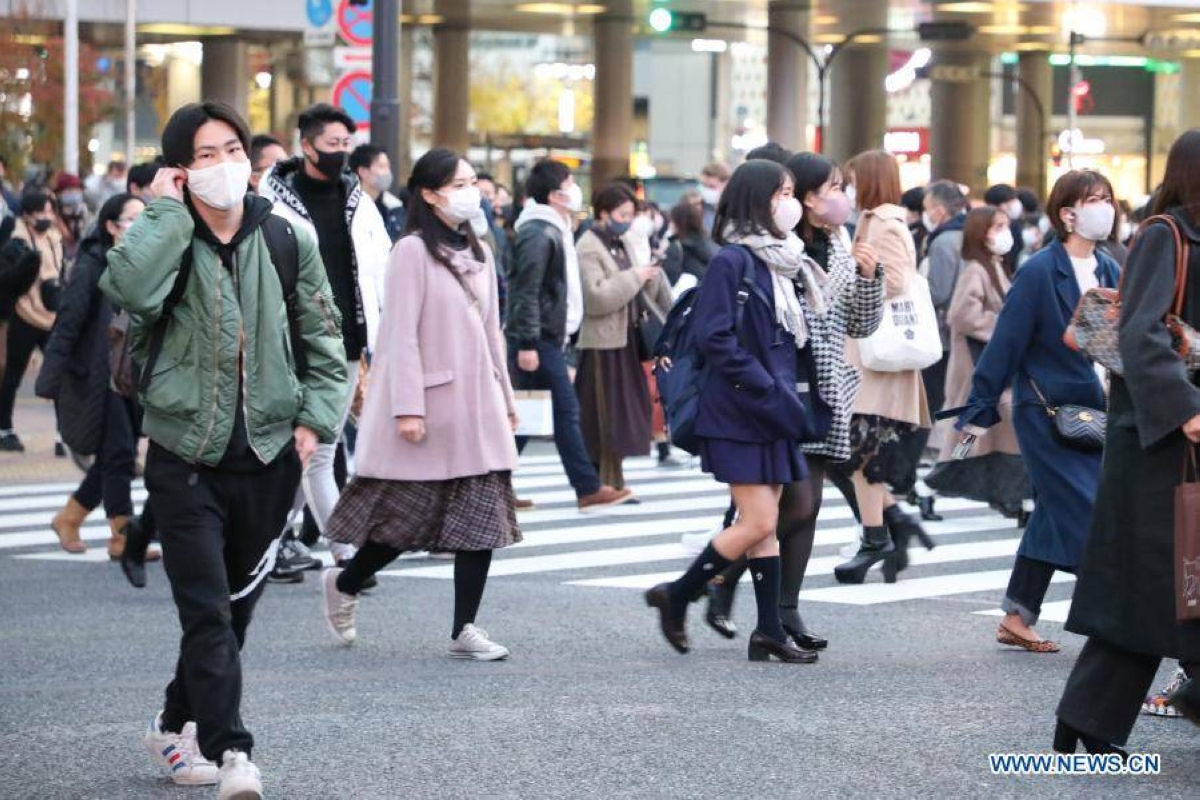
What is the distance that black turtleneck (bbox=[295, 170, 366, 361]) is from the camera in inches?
360

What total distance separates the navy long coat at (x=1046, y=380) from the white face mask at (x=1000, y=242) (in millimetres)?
3994

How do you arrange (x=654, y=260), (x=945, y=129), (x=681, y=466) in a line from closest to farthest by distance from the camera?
(x=654, y=260)
(x=681, y=466)
(x=945, y=129)

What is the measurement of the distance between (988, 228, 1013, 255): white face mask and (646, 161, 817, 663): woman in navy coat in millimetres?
4687

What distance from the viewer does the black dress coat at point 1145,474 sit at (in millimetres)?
5648

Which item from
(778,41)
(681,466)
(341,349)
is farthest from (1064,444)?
(778,41)

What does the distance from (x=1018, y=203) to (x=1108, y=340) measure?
38.4ft

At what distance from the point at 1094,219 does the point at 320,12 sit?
10719 mm

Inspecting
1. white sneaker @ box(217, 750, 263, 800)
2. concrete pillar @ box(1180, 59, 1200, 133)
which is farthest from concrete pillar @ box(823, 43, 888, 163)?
white sneaker @ box(217, 750, 263, 800)

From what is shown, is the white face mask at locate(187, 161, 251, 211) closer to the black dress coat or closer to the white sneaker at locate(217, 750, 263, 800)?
the white sneaker at locate(217, 750, 263, 800)

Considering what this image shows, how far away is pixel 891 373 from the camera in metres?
10.0

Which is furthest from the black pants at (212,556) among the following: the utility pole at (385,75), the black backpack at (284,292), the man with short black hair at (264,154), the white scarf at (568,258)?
the utility pole at (385,75)

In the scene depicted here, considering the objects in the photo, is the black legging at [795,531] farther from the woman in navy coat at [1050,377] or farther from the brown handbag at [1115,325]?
the brown handbag at [1115,325]

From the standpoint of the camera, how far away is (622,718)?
22.1ft

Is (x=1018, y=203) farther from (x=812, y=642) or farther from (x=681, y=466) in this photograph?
(x=812, y=642)
